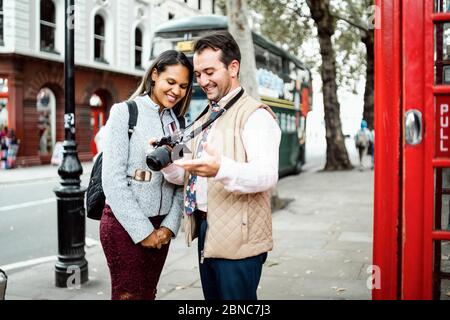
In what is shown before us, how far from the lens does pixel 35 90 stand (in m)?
16.3

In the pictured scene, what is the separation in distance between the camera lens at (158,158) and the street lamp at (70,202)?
295 centimetres

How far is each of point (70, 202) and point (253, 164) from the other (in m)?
3.22

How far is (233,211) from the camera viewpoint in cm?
224

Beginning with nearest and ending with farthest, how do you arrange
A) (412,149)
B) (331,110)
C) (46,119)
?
1. (412,149)
2. (46,119)
3. (331,110)

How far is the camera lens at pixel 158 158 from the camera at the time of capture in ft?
6.94

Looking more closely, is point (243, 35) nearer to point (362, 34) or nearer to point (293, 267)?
point (293, 267)

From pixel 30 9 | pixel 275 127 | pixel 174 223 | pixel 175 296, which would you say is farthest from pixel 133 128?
pixel 175 296

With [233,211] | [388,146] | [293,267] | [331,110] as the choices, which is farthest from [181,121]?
[331,110]

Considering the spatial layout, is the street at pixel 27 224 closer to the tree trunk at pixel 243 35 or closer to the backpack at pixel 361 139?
the tree trunk at pixel 243 35

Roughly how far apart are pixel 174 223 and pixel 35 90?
1510 centimetres

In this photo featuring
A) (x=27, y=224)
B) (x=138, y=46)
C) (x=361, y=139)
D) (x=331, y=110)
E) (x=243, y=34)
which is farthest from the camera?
(x=361, y=139)

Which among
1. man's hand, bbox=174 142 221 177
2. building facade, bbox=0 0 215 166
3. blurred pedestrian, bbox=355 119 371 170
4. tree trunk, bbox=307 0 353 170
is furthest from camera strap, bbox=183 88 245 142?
blurred pedestrian, bbox=355 119 371 170

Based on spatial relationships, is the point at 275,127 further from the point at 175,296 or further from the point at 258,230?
the point at 175,296

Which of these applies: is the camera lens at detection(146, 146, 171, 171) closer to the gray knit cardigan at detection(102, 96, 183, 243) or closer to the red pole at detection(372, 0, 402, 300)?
the gray knit cardigan at detection(102, 96, 183, 243)
